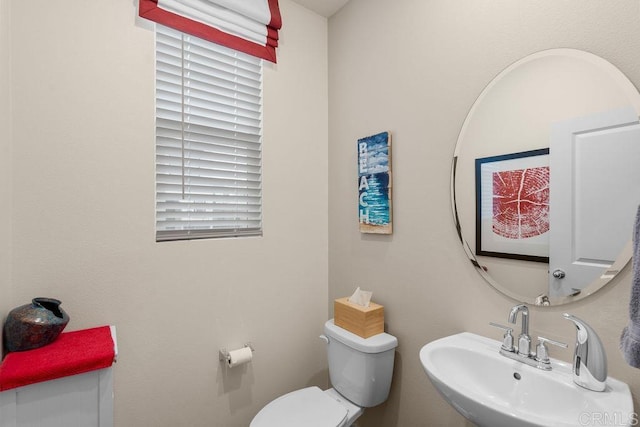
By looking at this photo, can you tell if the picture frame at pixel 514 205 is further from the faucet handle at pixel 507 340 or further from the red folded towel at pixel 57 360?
the red folded towel at pixel 57 360

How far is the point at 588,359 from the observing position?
36.7 inches

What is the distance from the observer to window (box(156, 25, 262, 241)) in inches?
60.8

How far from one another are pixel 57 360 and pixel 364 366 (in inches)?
47.9

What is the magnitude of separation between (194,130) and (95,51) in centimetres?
50

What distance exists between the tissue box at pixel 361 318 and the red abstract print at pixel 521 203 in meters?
0.71

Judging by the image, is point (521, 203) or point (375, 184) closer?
point (521, 203)

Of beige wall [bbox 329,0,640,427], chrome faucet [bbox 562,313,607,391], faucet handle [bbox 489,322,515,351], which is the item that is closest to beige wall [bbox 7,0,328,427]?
beige wall [bbox 329,0,640,427]

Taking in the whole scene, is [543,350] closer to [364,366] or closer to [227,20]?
[364,366]

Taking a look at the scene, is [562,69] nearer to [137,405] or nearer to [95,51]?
[95,51]

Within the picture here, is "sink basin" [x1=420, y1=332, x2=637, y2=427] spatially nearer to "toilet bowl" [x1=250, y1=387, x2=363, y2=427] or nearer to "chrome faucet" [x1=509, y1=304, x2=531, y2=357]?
"chrome faucet" [x1=509, y1=304, x2=531, y2=357]

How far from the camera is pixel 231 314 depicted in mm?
1721

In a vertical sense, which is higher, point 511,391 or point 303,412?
point 511,391

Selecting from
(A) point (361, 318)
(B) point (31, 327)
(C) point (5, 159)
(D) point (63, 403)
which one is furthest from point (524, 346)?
(C) point (5, 159)

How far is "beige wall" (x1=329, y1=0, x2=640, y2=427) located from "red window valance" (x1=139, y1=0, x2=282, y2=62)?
1.50 ft
